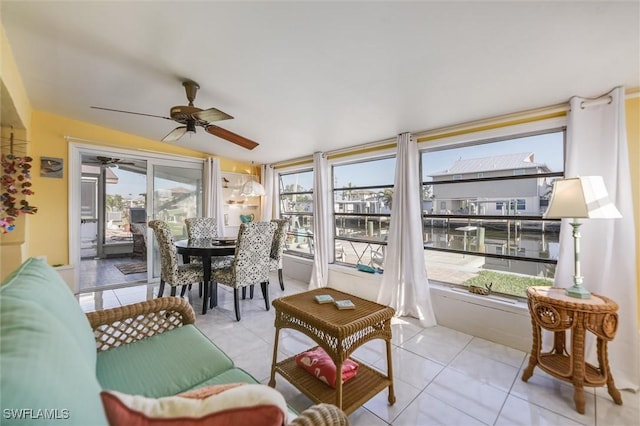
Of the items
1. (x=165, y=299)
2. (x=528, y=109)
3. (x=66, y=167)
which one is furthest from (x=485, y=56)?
(x=66, y=167)

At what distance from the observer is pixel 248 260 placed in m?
3.01

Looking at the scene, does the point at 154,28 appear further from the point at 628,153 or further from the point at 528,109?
the point at 628,153

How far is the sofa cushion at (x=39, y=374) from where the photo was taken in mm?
463

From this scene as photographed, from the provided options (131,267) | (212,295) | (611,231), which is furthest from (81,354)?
(131,267)

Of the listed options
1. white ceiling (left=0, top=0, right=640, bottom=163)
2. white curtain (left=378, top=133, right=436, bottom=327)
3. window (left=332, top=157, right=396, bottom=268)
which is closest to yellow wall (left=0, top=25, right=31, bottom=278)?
white ceiling (left=0, top=0, right=640, bottom=163)

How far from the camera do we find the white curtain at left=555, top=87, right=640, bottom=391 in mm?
1824

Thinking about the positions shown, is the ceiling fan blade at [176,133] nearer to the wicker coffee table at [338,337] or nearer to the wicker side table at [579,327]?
the wicker coffee table at [338,337]

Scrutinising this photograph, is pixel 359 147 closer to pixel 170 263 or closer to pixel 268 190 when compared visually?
pixel 268 190

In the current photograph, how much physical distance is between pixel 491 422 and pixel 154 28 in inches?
126

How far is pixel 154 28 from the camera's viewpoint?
1.75 meters

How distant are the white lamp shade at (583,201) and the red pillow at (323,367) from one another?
1.68 meters

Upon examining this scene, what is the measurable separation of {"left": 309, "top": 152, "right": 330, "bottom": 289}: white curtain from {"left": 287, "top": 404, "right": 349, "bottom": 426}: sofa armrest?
10.7 feet

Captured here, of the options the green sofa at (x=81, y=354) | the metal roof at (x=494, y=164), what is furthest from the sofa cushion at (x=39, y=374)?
the metal roof at (x=494, y=164)

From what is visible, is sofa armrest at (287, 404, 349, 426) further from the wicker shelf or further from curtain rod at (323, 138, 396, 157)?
curtain rod at (323, 138, 396, 157)
